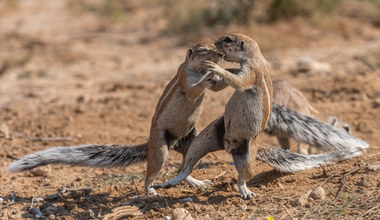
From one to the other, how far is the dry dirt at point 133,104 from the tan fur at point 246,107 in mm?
395

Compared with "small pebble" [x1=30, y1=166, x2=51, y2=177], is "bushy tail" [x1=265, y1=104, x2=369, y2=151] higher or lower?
higher

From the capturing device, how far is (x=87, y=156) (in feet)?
21.3

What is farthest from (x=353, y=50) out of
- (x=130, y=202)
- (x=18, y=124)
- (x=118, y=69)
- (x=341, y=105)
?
(x=130, y=202)

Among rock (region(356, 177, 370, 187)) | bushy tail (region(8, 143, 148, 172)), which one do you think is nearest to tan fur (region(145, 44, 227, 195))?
bushy tail (region(8, 143, 148, 172))

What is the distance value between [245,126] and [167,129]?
0.91 metres

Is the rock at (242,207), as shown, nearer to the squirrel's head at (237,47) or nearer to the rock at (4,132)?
the squirrel's head at (237,47)

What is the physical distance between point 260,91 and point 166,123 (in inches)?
44.4

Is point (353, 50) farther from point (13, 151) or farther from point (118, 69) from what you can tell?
point (13, 151)

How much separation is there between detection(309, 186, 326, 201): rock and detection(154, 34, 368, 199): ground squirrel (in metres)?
0.63

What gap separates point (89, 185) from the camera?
7.14 meters

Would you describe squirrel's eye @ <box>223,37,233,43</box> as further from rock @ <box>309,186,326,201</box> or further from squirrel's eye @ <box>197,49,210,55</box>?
rock @ <box>309,186,326,201</box>

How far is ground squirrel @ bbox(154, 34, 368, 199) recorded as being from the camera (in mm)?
5891

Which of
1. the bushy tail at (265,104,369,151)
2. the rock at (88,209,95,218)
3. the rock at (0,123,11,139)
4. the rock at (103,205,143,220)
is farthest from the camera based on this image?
the rock at (0,123,11,139)

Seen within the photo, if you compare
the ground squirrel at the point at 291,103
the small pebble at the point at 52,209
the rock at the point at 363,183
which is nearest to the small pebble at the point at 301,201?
the rock at the point at 363,183
